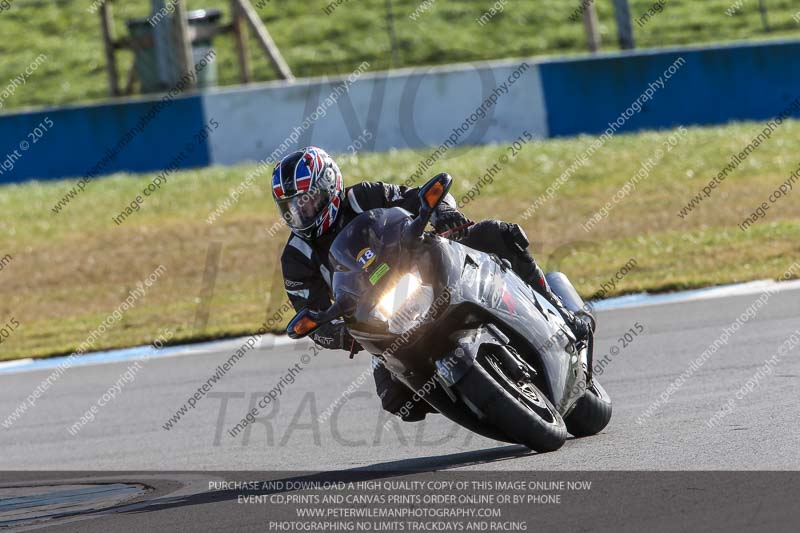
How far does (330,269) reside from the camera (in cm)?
637

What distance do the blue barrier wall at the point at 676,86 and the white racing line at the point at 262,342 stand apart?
800 centimetres

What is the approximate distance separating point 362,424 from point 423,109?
12.0 meters

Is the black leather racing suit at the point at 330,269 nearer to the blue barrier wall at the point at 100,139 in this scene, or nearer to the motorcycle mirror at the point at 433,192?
the motorcycle mirror at the point at 433,192

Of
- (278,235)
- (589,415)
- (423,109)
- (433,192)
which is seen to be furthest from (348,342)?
(423,109)

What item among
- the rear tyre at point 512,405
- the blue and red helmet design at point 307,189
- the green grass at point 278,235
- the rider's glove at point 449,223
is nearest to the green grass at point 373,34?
the green grass at point 278,235

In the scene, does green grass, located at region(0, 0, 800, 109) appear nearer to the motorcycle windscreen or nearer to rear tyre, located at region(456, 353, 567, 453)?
the motorcycle windscreen

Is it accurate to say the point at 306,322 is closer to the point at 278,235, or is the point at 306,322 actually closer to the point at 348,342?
the point at 348,342

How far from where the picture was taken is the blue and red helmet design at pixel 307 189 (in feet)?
20.9

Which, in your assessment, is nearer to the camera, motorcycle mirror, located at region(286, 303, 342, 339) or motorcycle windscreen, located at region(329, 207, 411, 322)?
motorcycle mirror, located at region(286, 303, 342, 339)

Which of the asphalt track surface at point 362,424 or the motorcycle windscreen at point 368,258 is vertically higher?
the motorcycle windscreen at point 368,258

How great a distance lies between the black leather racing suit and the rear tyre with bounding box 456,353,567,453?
63 centimetres

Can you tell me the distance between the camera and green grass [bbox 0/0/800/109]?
26.5m

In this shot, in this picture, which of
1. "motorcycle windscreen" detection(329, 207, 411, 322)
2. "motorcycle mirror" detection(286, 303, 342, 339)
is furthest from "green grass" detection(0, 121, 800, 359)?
"motorcycle mirror" detection(286, 303, 342, 339)

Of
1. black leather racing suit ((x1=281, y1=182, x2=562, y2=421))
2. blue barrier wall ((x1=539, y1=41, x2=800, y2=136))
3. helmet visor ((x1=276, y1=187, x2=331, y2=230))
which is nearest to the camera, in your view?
helmet visor ((x1=276, y1=187, x2=331, y2=230))
